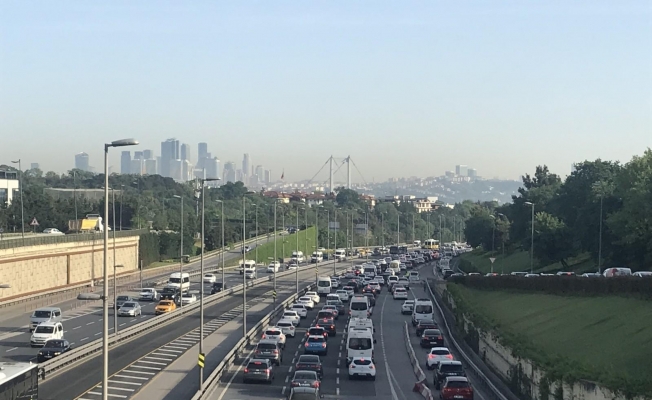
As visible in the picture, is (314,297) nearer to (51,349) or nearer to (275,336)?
(275,336)

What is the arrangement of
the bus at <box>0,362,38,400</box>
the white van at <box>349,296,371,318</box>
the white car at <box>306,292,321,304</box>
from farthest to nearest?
the white car at <box>306,292,321,304</box>, the white van at <box>349,296,371,318</box>, the bus at <box>0,362,38,400</box>

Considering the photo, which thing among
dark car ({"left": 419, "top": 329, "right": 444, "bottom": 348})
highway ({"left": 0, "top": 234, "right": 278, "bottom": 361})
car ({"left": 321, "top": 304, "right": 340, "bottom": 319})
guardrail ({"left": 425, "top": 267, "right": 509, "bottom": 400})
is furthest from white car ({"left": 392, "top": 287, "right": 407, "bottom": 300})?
dark car ({"left": 419, "top": 329, "right": 444, "bottom": 348})

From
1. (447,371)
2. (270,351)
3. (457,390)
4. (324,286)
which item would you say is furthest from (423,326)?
(324,286)

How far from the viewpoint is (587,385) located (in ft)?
92.0

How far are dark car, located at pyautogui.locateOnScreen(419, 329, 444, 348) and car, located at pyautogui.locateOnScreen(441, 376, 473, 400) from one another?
16.9m

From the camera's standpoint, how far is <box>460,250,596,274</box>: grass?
87.3 metres

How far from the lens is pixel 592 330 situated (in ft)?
133

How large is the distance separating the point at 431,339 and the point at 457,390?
1820cm

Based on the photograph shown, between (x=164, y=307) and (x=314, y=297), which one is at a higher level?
(x=164, y=307)

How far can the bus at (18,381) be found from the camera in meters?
25.3

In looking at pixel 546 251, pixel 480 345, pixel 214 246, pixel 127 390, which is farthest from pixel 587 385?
pixel 214 246

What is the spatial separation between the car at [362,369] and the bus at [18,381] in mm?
17335

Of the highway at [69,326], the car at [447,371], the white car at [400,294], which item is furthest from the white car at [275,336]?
the white car at [400,294]

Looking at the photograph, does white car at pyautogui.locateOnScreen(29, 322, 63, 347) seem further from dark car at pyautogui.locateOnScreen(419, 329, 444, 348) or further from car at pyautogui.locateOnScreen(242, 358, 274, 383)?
dark car at pyautogui.locateOnScreen(419, 329, 444, 348)
